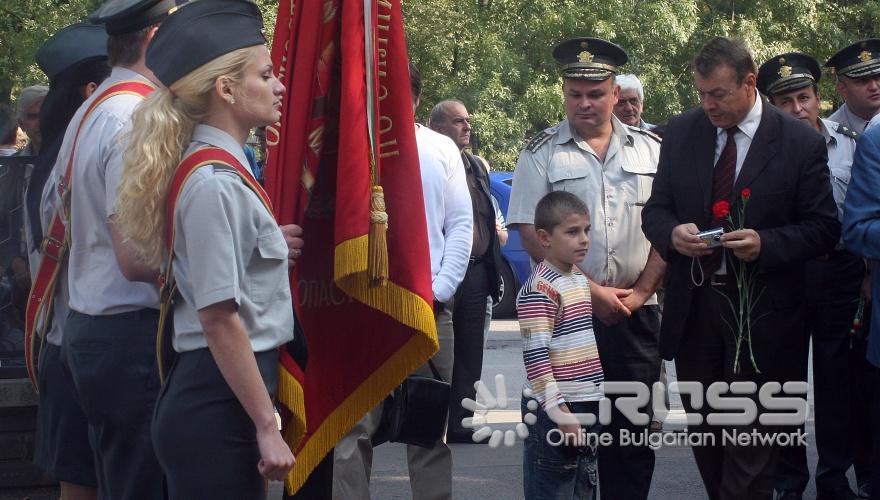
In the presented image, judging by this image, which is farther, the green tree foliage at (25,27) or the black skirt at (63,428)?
the green tree foliage at (25,27)

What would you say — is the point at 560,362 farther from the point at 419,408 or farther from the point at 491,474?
the point at 491,474

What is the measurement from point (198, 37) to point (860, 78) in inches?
176

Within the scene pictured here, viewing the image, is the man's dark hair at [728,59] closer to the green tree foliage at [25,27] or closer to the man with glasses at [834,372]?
the man with glasses at [834,372]

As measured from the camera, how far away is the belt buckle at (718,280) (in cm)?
518

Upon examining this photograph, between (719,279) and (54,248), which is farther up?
(54,248)

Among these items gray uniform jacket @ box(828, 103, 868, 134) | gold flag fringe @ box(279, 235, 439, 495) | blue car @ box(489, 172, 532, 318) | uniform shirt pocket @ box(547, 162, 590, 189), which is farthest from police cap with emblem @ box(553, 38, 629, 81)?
blue car @ box(489, 172, 532, 318)

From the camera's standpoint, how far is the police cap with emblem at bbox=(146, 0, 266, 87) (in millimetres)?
3217

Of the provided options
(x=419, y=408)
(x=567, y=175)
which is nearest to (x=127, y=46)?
(x=419, y=408)

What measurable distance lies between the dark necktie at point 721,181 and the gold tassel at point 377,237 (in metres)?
1.78

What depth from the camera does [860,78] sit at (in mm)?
6621

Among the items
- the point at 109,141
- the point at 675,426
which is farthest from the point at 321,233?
the point at 675,426

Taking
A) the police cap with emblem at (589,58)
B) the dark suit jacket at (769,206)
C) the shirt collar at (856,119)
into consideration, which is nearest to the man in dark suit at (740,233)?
the dark suit jacket at (769,206)

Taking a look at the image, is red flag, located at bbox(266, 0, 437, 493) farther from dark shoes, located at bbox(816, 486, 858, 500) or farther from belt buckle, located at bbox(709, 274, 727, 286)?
dark shoes, located at bbox(816, 486, 858, 500)

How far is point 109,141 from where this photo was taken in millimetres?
3861
